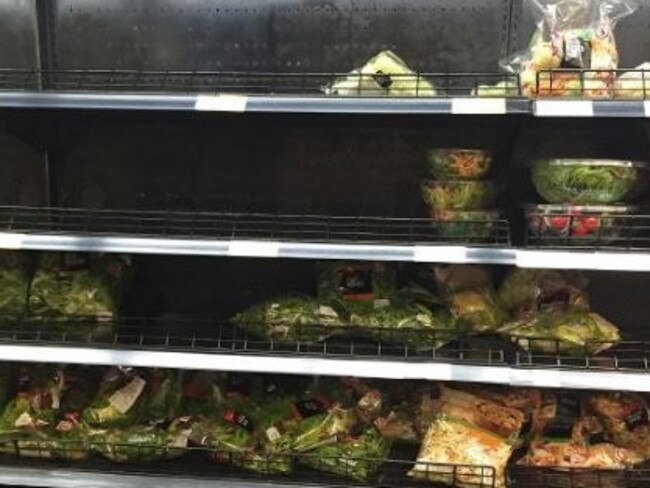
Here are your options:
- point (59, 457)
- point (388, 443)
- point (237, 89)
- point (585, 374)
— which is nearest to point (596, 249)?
point (585, 374)

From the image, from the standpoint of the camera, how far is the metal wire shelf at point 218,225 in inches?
89.0

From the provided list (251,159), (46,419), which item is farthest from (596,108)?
(46,419)

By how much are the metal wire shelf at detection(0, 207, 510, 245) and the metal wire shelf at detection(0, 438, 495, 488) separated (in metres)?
0.60

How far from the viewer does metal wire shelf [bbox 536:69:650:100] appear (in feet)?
6.32

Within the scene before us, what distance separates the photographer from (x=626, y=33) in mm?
2375

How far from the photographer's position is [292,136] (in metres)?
2.55

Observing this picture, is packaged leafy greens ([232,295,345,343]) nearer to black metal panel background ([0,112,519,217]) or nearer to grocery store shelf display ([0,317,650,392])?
grocery store shelf display ([0,317,650,392])

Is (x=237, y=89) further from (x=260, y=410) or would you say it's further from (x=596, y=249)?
(x=596, y=249)

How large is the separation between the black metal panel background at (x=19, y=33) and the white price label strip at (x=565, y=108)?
164cm

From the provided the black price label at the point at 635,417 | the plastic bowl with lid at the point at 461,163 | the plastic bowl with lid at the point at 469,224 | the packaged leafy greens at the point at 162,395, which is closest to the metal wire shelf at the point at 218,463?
the packaged leafy greens at the point at 162,395

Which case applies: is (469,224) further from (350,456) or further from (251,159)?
(251,159)

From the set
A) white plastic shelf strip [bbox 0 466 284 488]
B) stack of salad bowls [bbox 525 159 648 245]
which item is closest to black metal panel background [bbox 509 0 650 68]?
stack of salad bowls [bbox 525 159 648 245]

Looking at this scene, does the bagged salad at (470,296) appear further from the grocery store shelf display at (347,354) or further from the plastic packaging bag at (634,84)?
the plastic packaging bag at (634,84)

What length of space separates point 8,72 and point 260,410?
4.07 feet
